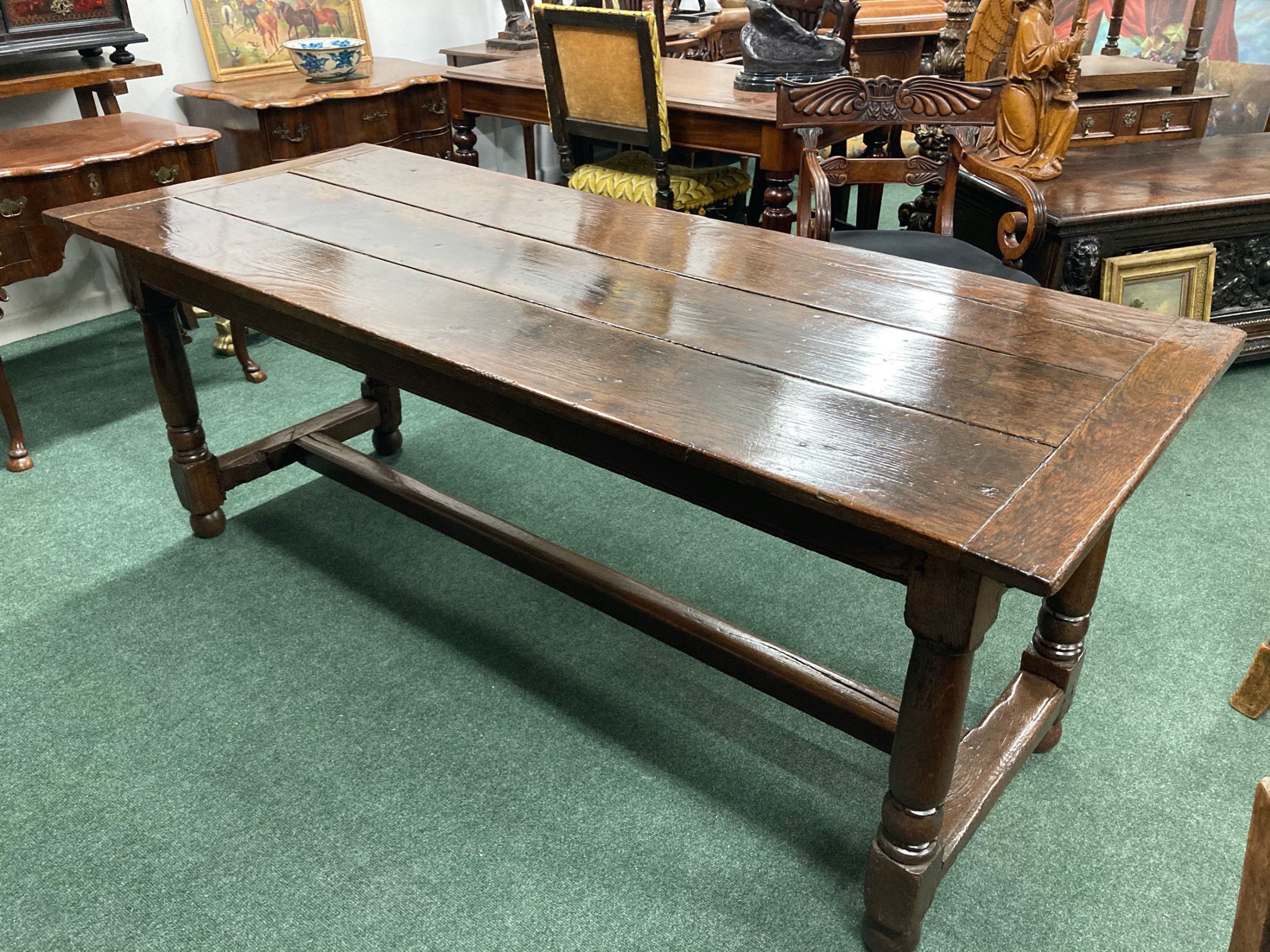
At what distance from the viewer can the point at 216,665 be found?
1.98 metres

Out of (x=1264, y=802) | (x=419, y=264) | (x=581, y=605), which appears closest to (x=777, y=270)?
(x=419, y=264)

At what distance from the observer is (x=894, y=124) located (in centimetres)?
250

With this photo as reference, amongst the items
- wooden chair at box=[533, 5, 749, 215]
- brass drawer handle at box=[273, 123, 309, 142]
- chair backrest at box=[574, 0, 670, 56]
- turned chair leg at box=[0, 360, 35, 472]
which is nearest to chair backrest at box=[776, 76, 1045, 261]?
wooden chair at box=[533, 5, 749, 215]

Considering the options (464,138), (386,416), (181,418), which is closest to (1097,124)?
(464,138)

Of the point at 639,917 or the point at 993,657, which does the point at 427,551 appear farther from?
the point at 993,657

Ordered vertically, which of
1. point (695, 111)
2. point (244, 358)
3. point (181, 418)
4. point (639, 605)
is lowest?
point (244, 358)

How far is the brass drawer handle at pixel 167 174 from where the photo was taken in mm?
2832

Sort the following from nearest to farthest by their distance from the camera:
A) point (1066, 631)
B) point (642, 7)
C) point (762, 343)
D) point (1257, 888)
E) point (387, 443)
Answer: point (1257, 888)
point (762, 343)
point (1066, 631)
point (387, 443)
point (642, 7)

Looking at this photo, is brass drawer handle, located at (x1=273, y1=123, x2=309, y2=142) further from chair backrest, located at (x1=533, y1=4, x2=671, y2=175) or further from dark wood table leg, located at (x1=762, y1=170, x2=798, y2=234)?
dark wood table leg, located at (x1=762, y1=170, x2=798, y2=234)

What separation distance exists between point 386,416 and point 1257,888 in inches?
90.7

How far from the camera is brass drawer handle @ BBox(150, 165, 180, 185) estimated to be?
2.83 meters

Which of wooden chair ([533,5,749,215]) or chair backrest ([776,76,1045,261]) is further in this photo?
wooden chair ([533,5,749,215])

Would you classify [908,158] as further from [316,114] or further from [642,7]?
[642,7]

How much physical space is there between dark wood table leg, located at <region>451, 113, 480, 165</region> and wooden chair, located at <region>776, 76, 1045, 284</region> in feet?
5.21
